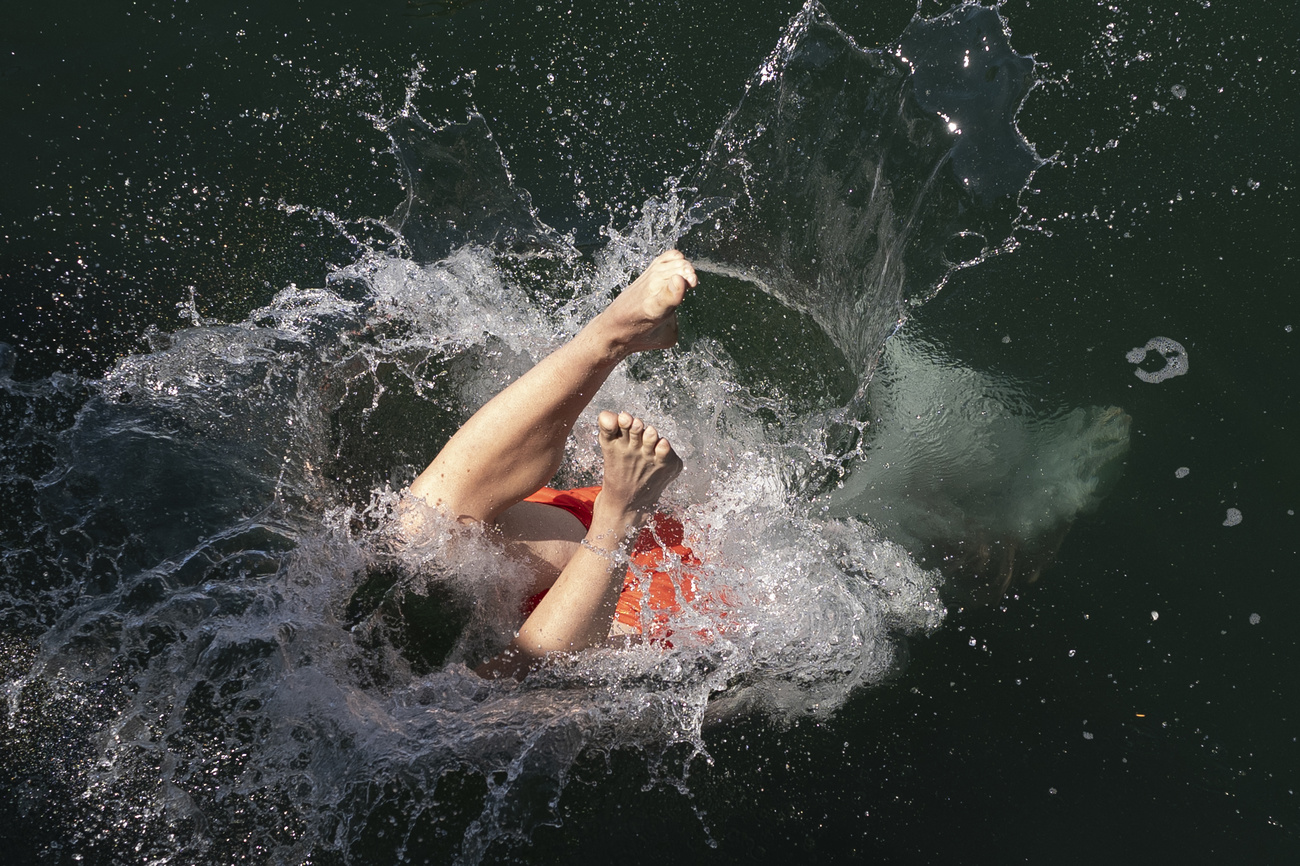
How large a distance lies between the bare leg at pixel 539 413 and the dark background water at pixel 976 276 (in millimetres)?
677

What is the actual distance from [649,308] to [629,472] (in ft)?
0.98

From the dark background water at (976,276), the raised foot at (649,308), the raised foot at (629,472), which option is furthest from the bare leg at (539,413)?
the dark background water at (976,276)

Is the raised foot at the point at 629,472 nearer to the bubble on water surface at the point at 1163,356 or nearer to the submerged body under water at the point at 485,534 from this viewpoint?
the submerged body under water at the point at 485,534

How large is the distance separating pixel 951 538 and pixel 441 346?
1.47 metres

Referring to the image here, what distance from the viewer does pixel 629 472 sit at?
4.73ft

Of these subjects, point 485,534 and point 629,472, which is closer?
point 629,472

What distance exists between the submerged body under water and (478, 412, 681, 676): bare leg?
152mm

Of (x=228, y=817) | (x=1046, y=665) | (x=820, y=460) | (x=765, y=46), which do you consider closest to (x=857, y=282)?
(x=820, y=460)

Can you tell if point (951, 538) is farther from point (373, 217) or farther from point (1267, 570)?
point (373, 217)

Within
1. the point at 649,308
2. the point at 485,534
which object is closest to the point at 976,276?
the point at 649,308

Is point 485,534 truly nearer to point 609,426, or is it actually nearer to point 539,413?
point 539,413

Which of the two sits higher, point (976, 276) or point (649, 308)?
point (976, 276)

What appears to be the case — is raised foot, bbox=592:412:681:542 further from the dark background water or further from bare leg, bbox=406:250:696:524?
the dark background water

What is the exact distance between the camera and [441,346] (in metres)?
2.11
